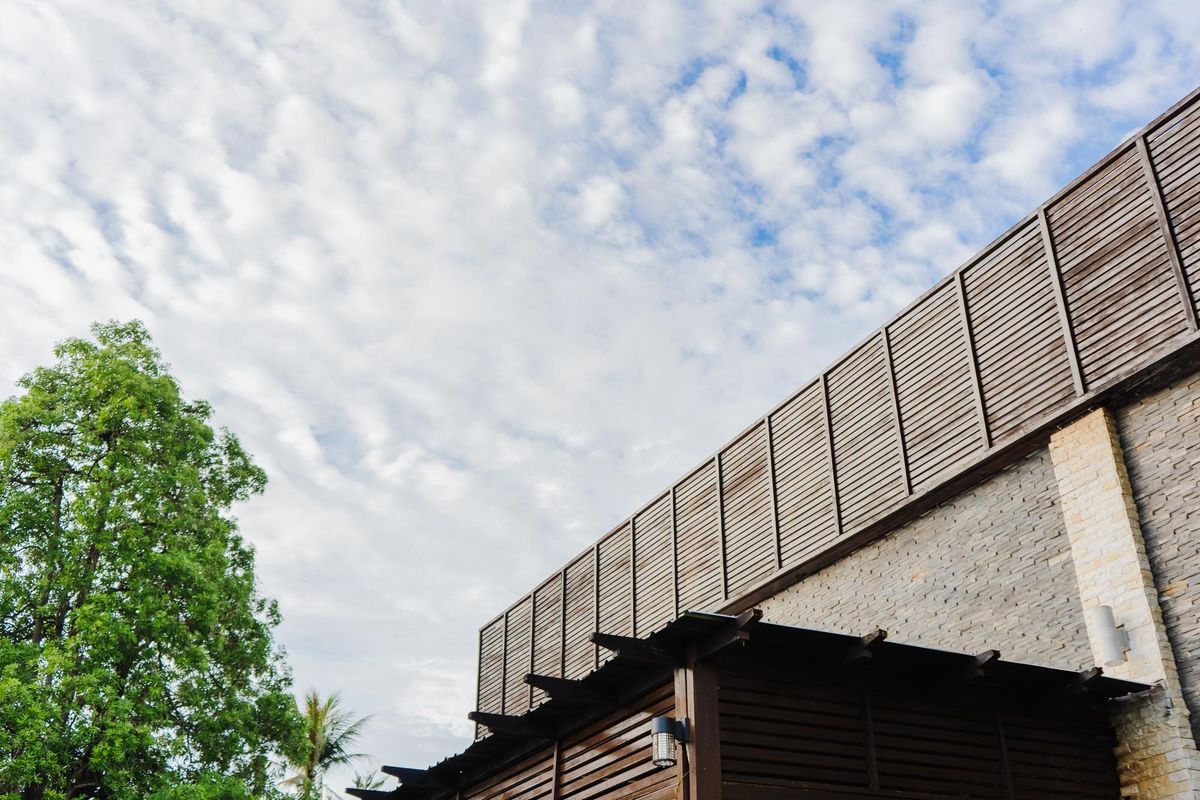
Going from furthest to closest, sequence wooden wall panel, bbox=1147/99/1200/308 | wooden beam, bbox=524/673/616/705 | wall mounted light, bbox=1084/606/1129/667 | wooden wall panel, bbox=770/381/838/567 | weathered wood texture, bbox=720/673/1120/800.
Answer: wooden wall panel, bbox=770/381/838/567 < wooden wall panel, bbox=1147/99/1200/308 < wall mounted light, bbox=1084/606/1129/667 < wooden beam, bbox=524/673/616/705 < weathered wood texture, bbox=720/673/1120/800

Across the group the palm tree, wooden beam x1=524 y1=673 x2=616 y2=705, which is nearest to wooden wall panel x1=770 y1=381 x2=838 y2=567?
wooden beam x1=524 y1=673 x2=616 y2=705

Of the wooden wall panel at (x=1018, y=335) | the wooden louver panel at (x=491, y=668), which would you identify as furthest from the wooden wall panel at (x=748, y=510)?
the wooden louver panel at (x=491, y=668)

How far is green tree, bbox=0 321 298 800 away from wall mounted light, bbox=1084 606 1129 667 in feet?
42.5

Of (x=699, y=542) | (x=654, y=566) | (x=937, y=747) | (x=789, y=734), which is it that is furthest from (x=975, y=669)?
(x=654, y=566)

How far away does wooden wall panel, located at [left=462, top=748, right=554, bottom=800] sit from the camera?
9164mm

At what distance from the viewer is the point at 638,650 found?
7.31 m

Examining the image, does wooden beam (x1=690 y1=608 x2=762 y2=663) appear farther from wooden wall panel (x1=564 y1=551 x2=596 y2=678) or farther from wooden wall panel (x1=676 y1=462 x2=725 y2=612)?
wooden wall panel (x1=564 y1=551 x2=596 y2=678)

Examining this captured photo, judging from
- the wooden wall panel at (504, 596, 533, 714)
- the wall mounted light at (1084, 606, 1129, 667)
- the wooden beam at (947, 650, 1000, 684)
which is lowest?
the wooden beam at (947, 650, 1000, 684)

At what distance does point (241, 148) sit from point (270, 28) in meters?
2.49

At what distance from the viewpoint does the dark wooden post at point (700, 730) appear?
272 inches

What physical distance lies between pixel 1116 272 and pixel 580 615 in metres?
12.5

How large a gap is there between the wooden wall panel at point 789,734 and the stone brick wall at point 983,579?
3085mm

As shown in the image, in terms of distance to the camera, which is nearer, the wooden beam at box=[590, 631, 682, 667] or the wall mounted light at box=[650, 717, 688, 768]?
the wall mounted light at box=[650, 717, 688, 768]

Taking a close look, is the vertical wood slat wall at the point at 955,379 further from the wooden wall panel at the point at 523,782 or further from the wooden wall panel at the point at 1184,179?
the wooden wall panel at the point at 523,782
